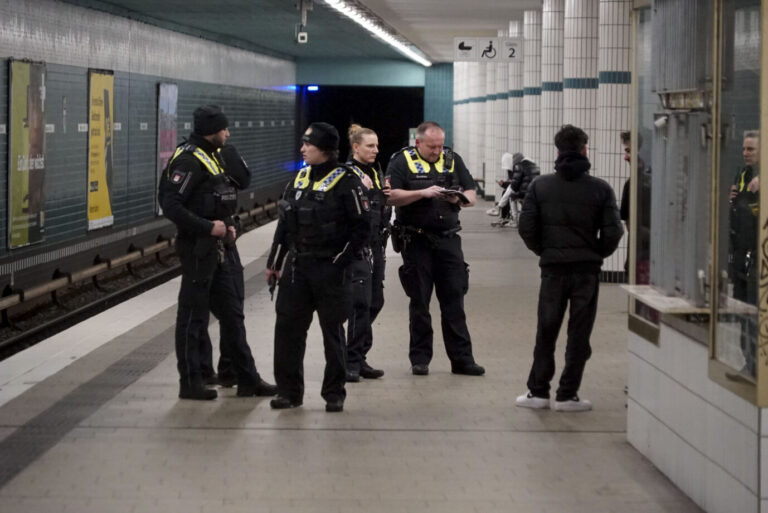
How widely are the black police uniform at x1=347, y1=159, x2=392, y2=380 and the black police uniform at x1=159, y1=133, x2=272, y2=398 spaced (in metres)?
0.82

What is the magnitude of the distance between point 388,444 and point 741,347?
2405mm

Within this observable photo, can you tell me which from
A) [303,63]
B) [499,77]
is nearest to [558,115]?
[499,77]

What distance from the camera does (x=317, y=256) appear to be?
8.06 m

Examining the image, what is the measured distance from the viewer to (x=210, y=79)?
27.4 m

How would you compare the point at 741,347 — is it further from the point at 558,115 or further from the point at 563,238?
the point at 558,115

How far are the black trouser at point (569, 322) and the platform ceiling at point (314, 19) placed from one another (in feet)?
34.9

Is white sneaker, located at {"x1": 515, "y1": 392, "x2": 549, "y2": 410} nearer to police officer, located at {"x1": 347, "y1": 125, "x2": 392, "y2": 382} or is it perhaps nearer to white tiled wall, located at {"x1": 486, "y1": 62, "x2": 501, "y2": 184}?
police officer, located at {"x1": 347, "y1": 125, "x2": 392, "y2": 382}

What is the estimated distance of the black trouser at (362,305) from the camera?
8.96 m

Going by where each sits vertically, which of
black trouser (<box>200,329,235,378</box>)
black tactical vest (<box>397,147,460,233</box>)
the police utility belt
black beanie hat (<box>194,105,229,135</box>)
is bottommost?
black trouser (<box>200,329,235,378</box>)

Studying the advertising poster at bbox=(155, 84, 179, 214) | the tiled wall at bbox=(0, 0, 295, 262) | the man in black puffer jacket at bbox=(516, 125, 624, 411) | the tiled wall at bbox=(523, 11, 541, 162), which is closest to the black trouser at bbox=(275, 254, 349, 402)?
the man in black puffer jacket at bbox=(516, 125, 624, 411)

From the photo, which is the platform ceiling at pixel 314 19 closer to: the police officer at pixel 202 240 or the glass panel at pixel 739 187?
the police officer at pixel 202 240

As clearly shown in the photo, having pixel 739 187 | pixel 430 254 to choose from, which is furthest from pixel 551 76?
pixel 739 187

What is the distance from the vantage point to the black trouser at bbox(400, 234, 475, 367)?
9.42 metres

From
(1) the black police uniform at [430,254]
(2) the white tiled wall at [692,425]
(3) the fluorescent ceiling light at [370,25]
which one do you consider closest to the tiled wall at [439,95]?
(3) the fluorescent ceiling light at [370,25]
